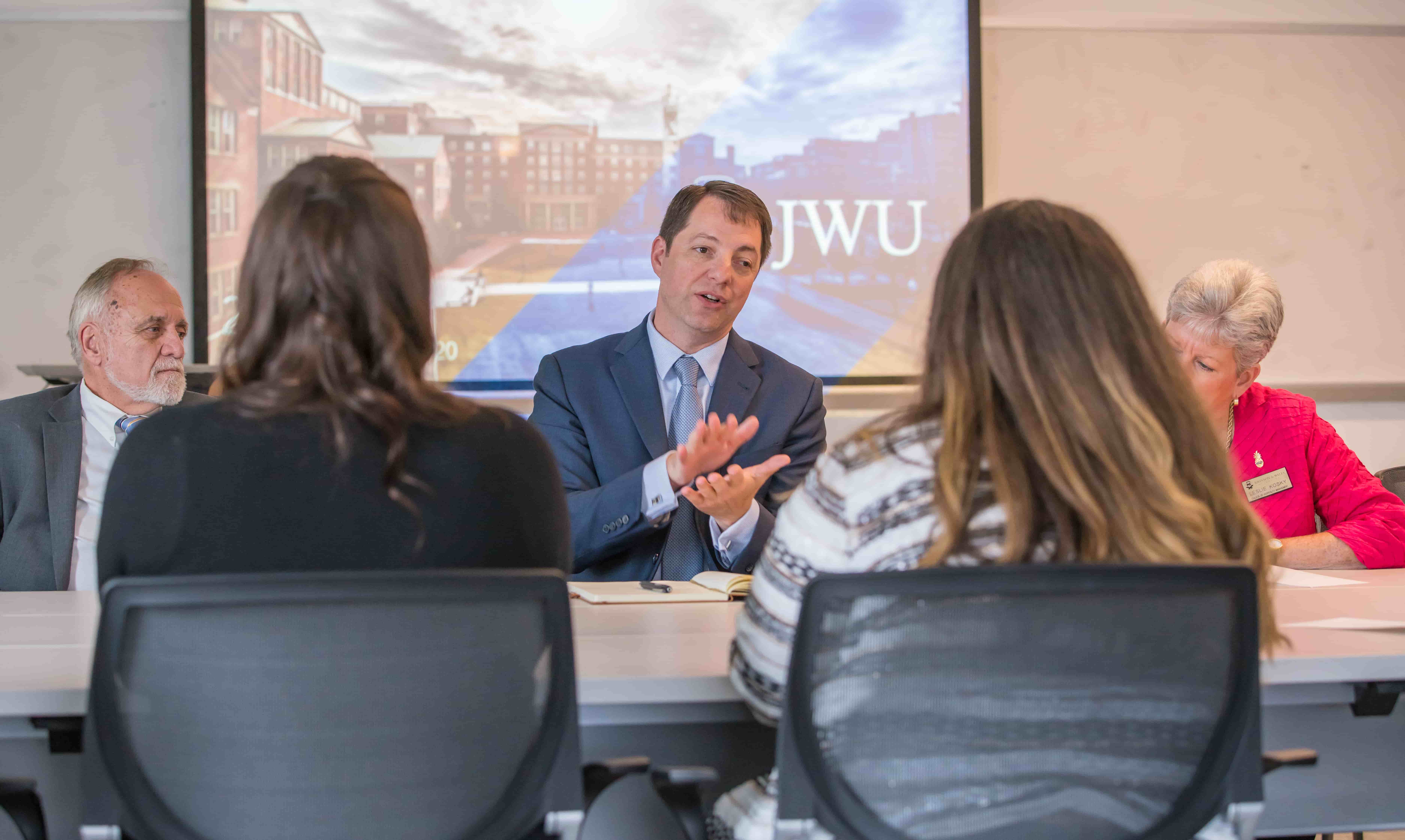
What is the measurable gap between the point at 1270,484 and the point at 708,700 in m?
1.84

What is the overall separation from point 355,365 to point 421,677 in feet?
1.09

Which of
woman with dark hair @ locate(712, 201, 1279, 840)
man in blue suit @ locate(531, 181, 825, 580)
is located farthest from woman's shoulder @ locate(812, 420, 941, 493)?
man in blue suit @ locate(531, 181, 825, 580)

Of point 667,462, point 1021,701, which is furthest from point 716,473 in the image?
point 1021,701

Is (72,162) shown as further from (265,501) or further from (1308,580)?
(1308,580)

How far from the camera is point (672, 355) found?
8.40ft

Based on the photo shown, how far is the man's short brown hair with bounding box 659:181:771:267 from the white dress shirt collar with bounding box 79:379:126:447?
4.72 ft

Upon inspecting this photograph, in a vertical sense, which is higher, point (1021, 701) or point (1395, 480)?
point (1021, 701)

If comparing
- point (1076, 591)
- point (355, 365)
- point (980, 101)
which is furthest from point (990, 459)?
point (980, 101)

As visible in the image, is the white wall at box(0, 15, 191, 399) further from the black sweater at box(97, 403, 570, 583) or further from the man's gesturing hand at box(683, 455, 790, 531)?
the black sweater at box(97, 403, 570, 583)

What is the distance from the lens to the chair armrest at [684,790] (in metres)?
1.19

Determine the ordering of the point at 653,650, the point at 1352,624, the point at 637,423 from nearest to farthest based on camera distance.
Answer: the point at 653,650, the point at 1352,624, the point at 637,423

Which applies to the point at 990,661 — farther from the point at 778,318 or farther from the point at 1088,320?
the point at 778,318

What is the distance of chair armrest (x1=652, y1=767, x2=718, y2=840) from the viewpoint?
1.19 meters

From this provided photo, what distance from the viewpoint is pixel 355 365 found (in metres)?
1.07
